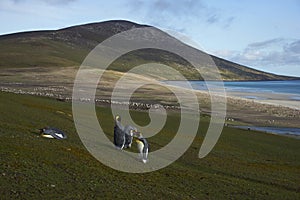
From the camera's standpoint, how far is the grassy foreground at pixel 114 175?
596 inches

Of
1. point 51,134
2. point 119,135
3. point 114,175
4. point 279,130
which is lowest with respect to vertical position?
point 279,130

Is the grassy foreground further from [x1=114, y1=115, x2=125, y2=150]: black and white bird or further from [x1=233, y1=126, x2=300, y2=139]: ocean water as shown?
[x1=233, y1=126, x2=300, y2=139]: ocean water

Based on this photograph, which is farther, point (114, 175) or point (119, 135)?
point (119, 135)

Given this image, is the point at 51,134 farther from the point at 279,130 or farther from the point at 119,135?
the point at 279,130

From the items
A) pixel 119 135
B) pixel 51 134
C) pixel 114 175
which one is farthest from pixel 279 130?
pixel 114 175

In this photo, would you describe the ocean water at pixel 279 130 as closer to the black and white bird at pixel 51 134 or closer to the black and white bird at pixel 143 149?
the black and white bird at pixel 51 134

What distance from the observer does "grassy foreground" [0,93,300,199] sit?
1514cm

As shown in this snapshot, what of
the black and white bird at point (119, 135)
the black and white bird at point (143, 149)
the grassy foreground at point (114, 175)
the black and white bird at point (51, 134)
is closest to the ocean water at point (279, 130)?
the grassy foreground at point (114, 175)

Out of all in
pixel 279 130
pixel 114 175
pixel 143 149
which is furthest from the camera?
pixel 279 130

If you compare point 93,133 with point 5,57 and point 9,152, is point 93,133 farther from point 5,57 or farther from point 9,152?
point 5,57

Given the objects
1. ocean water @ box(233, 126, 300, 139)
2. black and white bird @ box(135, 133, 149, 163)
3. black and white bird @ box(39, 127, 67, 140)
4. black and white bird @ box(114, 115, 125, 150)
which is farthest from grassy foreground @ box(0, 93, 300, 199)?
ocean water @ box(233, 126, 300, 139)

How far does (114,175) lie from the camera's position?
17906mm

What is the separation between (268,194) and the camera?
18656 mm

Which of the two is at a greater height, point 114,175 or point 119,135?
point 119,135
